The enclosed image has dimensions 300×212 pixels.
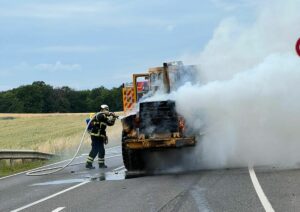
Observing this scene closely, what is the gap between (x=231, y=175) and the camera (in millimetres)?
12133

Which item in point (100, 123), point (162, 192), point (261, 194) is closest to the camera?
point (261, 194)

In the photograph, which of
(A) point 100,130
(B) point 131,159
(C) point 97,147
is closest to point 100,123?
(A) point 100,130

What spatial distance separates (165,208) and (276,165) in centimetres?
547

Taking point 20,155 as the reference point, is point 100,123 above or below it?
above

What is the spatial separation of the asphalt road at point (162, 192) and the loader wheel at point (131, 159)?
0.34 meters

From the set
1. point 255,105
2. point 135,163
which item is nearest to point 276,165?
point 255,105

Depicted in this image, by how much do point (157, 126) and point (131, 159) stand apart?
122 centimetres

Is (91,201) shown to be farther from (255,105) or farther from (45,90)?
(45,90)

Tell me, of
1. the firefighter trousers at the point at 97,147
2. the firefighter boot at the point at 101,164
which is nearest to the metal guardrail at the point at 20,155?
the firefighter trousers at the point at 97,147

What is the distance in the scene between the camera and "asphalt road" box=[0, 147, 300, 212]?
8734 millimetres

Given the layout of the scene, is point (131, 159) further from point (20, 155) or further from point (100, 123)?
point (20, 155)

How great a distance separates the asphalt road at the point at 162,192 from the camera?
8.73 m

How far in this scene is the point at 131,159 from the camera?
46.8 ft

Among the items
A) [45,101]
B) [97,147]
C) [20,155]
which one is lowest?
[20,155]
